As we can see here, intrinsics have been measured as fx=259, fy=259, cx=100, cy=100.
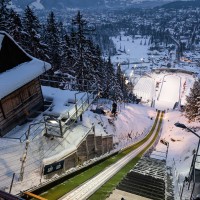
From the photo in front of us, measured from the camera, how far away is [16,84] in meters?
16.6

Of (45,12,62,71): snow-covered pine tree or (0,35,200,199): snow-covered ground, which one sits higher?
(45,12,62,71): snow-covered pine tree

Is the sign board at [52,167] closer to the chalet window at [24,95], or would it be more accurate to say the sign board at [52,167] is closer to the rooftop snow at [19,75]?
the rooftop snow at [19,75]

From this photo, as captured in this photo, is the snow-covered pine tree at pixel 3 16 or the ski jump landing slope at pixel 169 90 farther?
the ski jump landing slope at pixel 169 90

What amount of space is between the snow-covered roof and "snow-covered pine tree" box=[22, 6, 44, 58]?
16.0 metres

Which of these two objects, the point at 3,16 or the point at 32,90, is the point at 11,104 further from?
the point at 3,16

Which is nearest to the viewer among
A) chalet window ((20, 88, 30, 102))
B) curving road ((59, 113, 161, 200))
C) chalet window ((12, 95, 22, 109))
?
curving road ((59, 113, 161, 200))

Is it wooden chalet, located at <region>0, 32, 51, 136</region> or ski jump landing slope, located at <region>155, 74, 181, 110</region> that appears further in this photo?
ski jump landing slope, located at <region>155, 74, 181, 110</region>

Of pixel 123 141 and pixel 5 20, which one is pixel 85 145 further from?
pixel 5 20

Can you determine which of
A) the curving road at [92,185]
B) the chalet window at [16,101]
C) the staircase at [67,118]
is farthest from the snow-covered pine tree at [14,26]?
the curving road at [92,185]

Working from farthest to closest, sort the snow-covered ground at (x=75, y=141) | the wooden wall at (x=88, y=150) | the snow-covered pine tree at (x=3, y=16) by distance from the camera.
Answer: the snow-covered pine tree at (x=3, y=16)
the wooden wall at (x=88, y=150)
the snow-covered ground at (x=75, y=141)

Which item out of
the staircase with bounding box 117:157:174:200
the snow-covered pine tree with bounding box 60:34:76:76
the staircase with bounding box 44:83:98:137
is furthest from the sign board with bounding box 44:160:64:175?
the snow-covered pine tree with bounding box 60:34:76:76

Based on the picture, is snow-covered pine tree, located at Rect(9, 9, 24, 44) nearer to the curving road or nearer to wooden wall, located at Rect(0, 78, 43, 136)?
wooden wall, located at Rect(0, 78, 43, 136)

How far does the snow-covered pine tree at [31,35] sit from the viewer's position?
34125mm

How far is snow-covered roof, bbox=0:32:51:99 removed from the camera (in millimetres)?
16036
